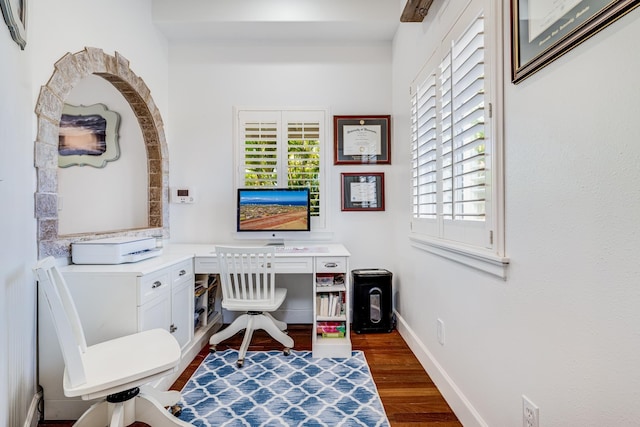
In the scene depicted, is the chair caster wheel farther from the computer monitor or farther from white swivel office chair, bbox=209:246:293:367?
the computer monitor

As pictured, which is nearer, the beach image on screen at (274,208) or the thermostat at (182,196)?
the beach image on screen at (274,208)

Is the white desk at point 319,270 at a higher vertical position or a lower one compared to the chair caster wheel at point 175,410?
higher

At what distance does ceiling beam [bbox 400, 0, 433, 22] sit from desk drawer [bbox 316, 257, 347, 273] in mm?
1769

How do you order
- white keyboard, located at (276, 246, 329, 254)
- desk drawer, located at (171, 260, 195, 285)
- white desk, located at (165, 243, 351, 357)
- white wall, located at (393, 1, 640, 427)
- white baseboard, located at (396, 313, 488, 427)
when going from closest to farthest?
white wall, located at (393, 1, 640, 427) < white baseboard, located at (396, 313, 488, 427) < desk drawer, located at (171, 260, 195, 285) < white desk, located at (165, 243, 351, 357) < white keyboard, located at (276, 246, 329, 254)

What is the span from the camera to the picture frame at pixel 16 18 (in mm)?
1328

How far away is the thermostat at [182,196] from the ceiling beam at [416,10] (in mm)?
2323

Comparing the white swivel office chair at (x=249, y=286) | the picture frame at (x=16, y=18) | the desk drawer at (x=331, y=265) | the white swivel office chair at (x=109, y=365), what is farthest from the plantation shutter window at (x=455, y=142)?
the picture frame at (x=16, y=18)

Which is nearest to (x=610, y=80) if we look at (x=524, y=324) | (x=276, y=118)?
(x=524, y=324)

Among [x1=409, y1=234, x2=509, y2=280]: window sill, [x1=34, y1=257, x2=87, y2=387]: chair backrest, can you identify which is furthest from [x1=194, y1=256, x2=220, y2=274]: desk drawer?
[x1=409, y1=234, x2=509, y2=280]: window sill

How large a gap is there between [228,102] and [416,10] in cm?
185

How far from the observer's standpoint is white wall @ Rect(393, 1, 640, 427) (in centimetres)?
78

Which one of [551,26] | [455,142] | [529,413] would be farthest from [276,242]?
[551,26]

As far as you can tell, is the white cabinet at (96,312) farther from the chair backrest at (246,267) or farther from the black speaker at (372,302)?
the black speaker at (372,302)

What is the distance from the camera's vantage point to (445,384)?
184 centimetres
